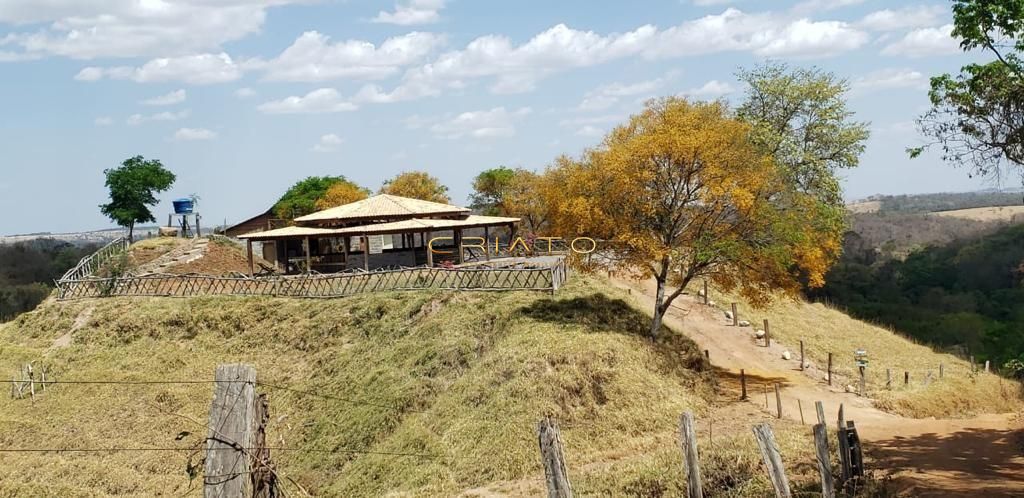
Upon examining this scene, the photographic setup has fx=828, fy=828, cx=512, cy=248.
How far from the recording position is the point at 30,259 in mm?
109250

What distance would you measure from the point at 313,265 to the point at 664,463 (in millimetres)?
25933

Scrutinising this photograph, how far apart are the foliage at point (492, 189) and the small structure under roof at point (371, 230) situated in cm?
1893

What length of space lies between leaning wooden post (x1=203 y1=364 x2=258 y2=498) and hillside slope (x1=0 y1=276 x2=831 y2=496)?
6.85 meters

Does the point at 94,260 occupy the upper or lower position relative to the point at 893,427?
upper

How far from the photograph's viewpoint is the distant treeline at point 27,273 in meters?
69.7

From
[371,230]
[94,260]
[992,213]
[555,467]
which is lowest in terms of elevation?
[992,213]

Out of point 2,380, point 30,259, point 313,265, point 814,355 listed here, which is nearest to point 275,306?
point 313,265

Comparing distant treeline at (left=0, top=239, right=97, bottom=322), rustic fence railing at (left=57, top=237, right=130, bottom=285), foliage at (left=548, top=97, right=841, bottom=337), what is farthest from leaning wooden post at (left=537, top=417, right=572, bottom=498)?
distant treeline at (left=0, top=239, right=97, bottom=322)

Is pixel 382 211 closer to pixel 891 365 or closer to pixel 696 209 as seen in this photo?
pixel 696 209

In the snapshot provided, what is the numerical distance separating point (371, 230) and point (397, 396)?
13618 millimetres

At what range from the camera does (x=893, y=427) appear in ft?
62.9

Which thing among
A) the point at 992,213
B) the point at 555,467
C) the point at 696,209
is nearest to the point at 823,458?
the point at 555,467

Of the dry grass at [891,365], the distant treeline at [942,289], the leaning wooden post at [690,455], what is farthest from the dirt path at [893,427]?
the distant treeline at [942,289]

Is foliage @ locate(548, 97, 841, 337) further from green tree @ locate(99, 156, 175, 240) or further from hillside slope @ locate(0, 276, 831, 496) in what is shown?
green tree @ locate(99, 156, 175, 240)
